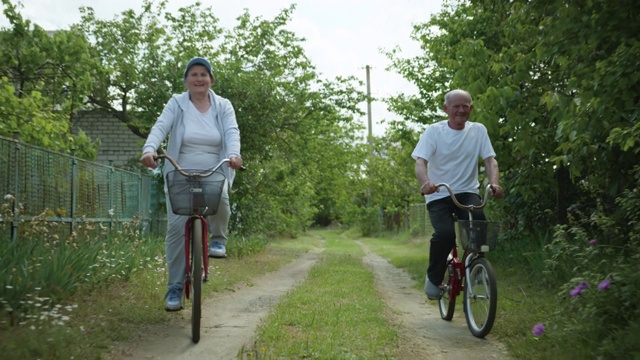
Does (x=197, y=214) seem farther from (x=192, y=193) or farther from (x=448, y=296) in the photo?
(x=448, y=296)

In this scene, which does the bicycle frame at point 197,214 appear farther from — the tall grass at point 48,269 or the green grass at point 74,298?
the tall grass at point 48,269

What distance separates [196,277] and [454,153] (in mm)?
2462

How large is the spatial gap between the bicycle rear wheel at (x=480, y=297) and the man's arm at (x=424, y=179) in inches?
27.1

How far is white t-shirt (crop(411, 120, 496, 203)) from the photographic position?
5.51m

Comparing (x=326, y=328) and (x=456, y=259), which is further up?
(x=456, y=259)

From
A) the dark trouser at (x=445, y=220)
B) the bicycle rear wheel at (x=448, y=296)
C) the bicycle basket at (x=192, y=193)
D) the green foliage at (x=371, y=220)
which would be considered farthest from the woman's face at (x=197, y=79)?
the green foliage at (x=371, y=220)

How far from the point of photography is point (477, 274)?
514cm

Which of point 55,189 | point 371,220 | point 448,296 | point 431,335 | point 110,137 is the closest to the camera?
point 431,335

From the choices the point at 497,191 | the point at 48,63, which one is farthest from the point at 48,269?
the point at 48,63

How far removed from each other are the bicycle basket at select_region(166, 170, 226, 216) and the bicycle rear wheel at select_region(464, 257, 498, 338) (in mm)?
2138

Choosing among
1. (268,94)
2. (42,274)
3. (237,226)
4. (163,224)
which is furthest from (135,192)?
(42,274)

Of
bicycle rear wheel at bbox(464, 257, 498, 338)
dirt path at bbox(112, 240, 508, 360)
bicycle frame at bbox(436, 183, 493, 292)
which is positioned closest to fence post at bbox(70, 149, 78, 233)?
dirt path at bbox(112, 240, 508, 360)

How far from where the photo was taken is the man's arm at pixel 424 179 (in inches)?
201

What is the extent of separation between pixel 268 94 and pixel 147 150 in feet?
33.8
